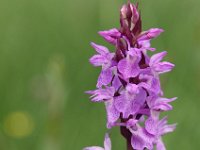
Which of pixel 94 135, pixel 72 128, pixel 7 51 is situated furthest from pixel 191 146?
pixel 7 51

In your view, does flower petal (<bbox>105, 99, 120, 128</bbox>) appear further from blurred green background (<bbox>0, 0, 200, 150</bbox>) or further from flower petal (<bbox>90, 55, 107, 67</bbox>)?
blurred green background (<bbox>0, 0, 200, 150</bbox>)

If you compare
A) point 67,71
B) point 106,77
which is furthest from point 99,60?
point 67,71

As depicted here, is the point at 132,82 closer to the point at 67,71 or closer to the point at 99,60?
the point at 99,60

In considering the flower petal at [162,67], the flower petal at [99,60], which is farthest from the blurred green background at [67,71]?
the flower petal at [162,67]

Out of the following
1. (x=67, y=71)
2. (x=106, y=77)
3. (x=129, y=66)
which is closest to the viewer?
(x=129, y=66)

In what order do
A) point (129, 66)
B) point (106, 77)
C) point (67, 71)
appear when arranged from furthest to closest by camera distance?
point (67, 71) → point (106, 77) → point (129, 66)

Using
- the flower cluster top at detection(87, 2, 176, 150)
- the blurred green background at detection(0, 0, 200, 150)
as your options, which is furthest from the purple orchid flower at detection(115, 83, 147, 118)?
the blurred green background at detection(0, 0, 200, 150)

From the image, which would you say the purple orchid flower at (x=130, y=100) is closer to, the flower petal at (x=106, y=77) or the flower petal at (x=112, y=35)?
the flower petal at (x=106, y=77)
